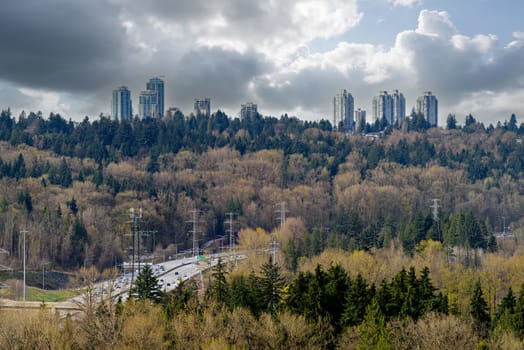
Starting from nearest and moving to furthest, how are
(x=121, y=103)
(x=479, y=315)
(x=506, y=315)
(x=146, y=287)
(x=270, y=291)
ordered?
1. (x=506, y=315)
2. (x=479, y=315)
3. (x=270, y=291)
4. (x=146, y=287)
5. (x=121, y=103)

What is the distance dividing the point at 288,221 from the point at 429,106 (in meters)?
102

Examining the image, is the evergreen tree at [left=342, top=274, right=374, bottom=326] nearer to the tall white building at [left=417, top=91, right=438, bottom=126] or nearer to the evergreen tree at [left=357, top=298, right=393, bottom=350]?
the evergreen tree at [left=357, top=298, right=393, bottom=350]

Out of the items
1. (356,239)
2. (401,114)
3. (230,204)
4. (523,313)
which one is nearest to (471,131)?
(401,114)

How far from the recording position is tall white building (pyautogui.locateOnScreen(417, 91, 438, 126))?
529ft

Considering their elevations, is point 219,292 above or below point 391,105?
below

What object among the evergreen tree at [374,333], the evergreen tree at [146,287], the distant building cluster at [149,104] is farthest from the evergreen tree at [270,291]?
the distant building cluster at [149,104]

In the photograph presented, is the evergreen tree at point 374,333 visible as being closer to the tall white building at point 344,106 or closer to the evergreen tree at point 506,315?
the evergreen tree at point 506,315

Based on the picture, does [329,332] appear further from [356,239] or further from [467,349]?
[356,239]

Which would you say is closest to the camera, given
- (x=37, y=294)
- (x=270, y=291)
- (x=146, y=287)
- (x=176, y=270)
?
(x=270, y=291)

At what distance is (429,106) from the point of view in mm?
162625

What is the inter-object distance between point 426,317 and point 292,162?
78983mm

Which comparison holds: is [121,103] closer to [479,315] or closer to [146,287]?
[146,287]

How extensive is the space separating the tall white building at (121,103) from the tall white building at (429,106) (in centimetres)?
7427

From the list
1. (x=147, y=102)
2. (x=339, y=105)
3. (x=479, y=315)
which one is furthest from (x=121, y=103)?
(x=479, y=315)
